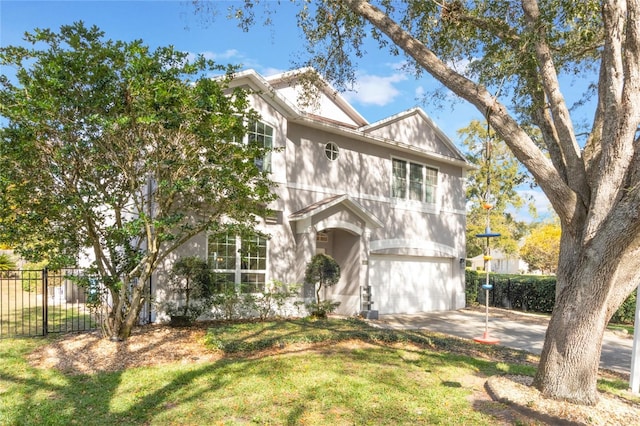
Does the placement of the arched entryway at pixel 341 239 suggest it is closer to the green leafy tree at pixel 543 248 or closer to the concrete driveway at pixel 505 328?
the concrete driveway at pixel 505 328

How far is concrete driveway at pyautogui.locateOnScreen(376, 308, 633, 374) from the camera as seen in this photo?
35.5 feet

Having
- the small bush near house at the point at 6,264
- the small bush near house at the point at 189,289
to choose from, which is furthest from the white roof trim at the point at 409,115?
the small bush near house at the point at 6,264

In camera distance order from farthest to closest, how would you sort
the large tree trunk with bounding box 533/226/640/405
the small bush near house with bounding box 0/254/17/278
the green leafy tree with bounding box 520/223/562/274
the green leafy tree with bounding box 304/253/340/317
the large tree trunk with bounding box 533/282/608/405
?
the green leafy tree with bounding box 520/223/562/274, the small bush near house with bounding box 0/254/17/278, the green leafy tree with bounding box 304/253/340/317, the large tree trunk with bounding box 533/282/608/405, the large tree trunk with bounding box 533/226/640/405

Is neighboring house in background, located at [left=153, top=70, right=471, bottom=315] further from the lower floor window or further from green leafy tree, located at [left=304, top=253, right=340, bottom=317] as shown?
green leafy tree, located at [left=304, top=253, right=340, bottom=317]

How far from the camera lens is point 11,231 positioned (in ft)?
28.3

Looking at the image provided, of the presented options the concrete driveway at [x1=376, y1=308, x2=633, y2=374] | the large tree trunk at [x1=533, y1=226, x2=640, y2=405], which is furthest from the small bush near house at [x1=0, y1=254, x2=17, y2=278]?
the large tree trunk at [x1=533, y1=226, x2=640, y2=405]

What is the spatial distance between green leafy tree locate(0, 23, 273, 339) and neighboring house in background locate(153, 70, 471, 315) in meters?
2.27

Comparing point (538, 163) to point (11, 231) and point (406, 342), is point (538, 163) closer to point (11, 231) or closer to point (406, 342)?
point (406, 342)

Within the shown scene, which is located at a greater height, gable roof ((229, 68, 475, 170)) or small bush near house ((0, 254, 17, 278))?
gable roof ((229, 68, 475, 170))

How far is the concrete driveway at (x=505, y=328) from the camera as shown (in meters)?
10.8

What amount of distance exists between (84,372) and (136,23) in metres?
7.39

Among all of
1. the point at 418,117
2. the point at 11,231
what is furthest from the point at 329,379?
the point at 418,117

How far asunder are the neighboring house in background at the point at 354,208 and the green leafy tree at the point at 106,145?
7.43 ft

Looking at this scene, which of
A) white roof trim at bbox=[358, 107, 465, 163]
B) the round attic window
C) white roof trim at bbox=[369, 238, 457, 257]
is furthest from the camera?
white roof trim at bbox=[358, 107, 465, 163]
